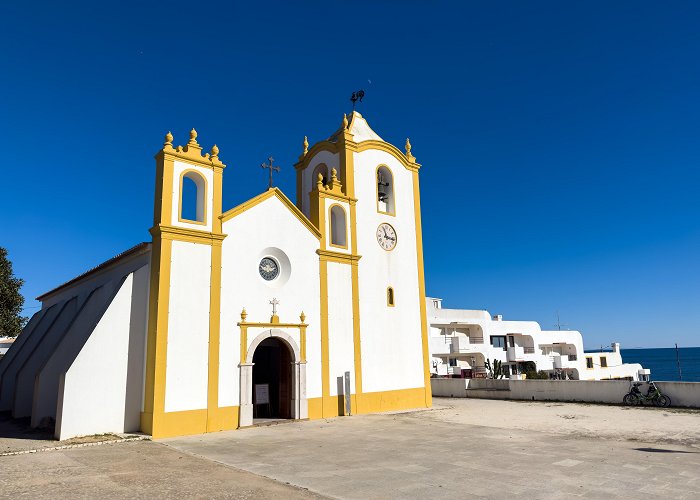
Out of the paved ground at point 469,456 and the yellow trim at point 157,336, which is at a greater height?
the yellow trim at point 157,336

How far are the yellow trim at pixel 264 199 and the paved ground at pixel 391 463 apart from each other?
22.1 feet

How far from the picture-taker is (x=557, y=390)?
71.6ft

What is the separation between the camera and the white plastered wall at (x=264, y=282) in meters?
15.5

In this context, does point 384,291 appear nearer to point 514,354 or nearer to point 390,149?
point 390,149

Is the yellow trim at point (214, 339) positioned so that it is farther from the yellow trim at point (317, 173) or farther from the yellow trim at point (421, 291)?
the yellow trim at point (421, 291)

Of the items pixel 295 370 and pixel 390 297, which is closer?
pixel 295 370

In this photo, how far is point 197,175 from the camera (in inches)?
635

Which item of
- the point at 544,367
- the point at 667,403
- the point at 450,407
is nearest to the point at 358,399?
the point at 450,407

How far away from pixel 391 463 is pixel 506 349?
120 feet

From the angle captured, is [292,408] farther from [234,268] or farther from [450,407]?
[450,407]

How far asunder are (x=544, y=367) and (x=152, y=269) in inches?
1567

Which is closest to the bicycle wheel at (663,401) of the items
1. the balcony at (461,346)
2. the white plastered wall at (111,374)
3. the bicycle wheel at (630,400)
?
the bicycle wheel at (630,400)

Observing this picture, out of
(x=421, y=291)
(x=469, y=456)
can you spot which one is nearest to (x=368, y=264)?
(x=421, y=291)

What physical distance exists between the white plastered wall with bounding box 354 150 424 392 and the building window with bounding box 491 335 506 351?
26187 millimetres
